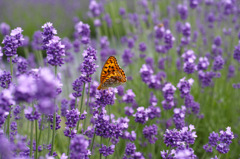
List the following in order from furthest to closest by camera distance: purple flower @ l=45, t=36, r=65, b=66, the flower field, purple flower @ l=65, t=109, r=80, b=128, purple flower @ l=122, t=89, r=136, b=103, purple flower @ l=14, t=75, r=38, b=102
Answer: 1. purple flower @ l=122, t=89, r=136, b=103
2. purple flower @ l=65, t=109, r=80, b=128
3. purple flower @ l=45, t=36, r=65, b=66
4. the flower field
5. purple flower @ l=14, t=75, r=38, b=102

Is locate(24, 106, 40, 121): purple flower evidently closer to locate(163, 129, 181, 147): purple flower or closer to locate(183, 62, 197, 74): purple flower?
locate(163, 129, 181, 147): purple flower

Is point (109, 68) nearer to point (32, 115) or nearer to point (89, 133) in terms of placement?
point (89, 133)

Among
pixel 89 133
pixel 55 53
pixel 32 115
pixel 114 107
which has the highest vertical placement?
pixel 114 107

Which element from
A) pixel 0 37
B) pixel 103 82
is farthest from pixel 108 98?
pixel 0 37

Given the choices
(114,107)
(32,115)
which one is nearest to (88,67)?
(32,115)

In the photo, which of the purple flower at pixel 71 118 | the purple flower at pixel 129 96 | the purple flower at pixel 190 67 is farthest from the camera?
the purple flower at pixel 190 67

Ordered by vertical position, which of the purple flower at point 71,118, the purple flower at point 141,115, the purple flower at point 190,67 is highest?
the purple flower at point 190,67

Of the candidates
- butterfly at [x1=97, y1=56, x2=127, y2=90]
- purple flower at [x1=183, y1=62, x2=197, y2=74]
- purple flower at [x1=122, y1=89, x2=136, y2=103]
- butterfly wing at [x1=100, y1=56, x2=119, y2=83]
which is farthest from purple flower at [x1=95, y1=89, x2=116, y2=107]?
purple flower at [x1=183, y1=62, x2=197, y2=74]

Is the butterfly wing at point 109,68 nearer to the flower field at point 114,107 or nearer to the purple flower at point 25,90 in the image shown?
the flower field at point 114,107

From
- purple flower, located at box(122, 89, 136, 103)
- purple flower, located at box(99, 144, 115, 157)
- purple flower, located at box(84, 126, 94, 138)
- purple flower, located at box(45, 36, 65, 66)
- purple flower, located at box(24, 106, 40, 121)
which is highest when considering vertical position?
purple flower, located at box(122, 89, 136, 103)

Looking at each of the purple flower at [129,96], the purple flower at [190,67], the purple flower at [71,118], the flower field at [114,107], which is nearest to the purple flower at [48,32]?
the flower field at [114,107]

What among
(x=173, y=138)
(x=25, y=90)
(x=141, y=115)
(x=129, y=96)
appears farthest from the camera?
(x=129, y=96)

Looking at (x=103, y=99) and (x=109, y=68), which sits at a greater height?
(x=109, y=68)
